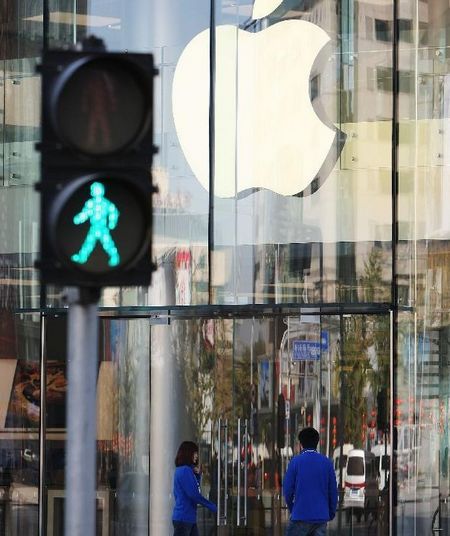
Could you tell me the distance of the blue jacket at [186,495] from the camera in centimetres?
1421

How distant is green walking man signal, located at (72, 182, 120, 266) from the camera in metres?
5.89

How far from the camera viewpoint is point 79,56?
5.92 m

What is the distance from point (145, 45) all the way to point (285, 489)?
16.4 feet

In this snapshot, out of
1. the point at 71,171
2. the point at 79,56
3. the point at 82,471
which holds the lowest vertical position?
the point at 82,471

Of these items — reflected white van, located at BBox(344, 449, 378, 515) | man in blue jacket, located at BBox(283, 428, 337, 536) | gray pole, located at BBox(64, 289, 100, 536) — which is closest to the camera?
gray pole, located at BBox(64, 289, 100, 536)

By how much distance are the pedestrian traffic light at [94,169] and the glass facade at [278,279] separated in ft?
31.5

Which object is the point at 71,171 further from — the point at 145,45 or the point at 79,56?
the point at 145,45

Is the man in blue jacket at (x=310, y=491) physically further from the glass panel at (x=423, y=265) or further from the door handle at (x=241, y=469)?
the door handle at (x=241, y=469)

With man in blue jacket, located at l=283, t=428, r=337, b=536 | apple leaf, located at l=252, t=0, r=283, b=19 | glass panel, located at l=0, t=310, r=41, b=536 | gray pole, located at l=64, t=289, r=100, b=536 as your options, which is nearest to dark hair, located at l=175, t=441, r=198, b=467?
man in blue jacket, located at l=283, t=428, r=337, b=536

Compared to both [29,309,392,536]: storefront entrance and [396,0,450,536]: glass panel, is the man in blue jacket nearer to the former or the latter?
[29,309,392,536]: storefront entrance

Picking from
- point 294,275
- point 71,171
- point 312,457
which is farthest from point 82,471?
point 294,275

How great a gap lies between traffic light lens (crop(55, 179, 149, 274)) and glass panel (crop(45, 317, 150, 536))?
10.5 m

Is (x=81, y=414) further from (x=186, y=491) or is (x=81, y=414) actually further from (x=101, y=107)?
(x=186, y=491)

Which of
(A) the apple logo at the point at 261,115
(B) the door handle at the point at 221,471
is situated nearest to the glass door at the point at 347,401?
(B) the door handle at the point at 221,471
